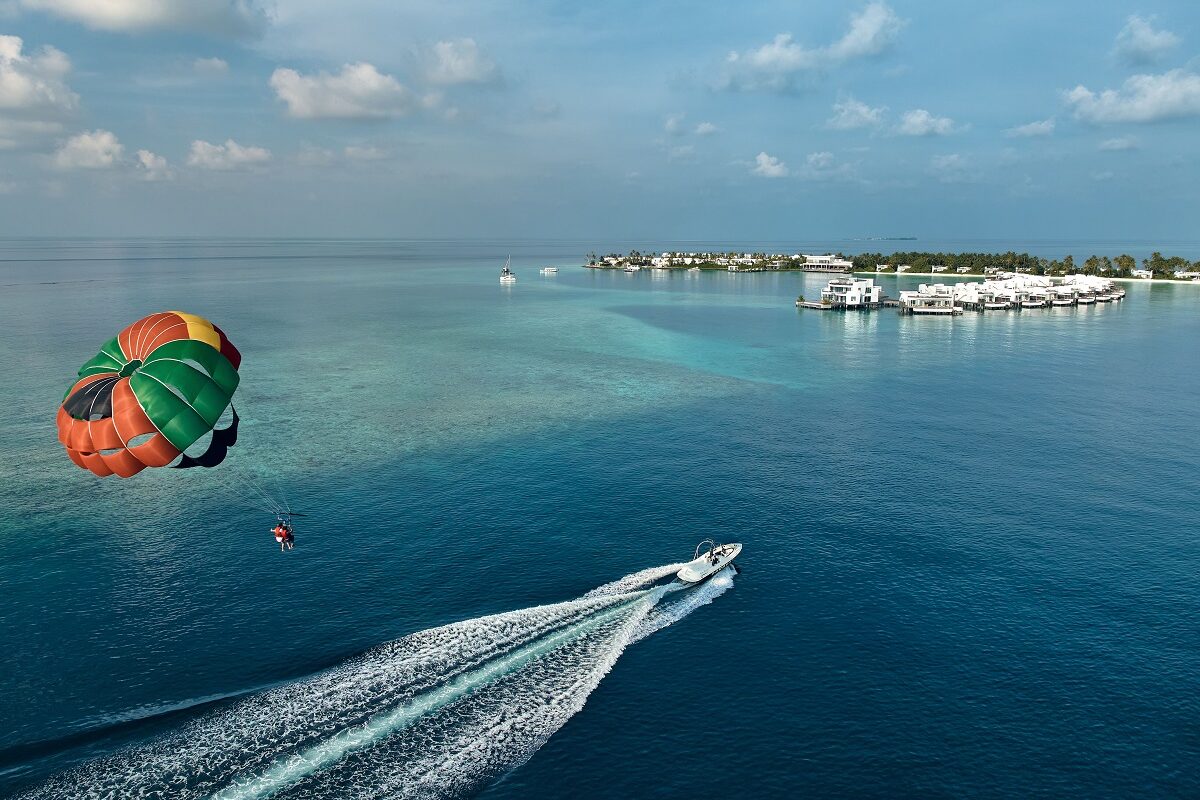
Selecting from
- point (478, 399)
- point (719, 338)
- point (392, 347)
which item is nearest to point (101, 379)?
point (478, 399)

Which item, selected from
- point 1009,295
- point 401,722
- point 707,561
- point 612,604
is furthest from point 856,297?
point 401,722

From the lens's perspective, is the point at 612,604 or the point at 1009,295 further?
the point at 1009,295

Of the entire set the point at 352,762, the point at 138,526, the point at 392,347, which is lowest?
the point at 352,762

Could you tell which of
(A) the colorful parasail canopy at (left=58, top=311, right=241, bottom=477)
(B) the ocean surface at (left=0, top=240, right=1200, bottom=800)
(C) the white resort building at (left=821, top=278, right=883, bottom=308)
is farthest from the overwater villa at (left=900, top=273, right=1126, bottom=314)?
(A) the colorful parasail canopy at (left=58, top=311, right=241, bottom=477)

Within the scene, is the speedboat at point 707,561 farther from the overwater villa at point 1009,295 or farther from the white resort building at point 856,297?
the white resort building at point 856,297

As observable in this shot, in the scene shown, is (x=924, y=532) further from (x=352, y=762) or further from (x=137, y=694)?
(x=137, y=694)

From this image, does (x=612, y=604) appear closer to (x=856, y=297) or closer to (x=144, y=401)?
(x=144, y=401)
